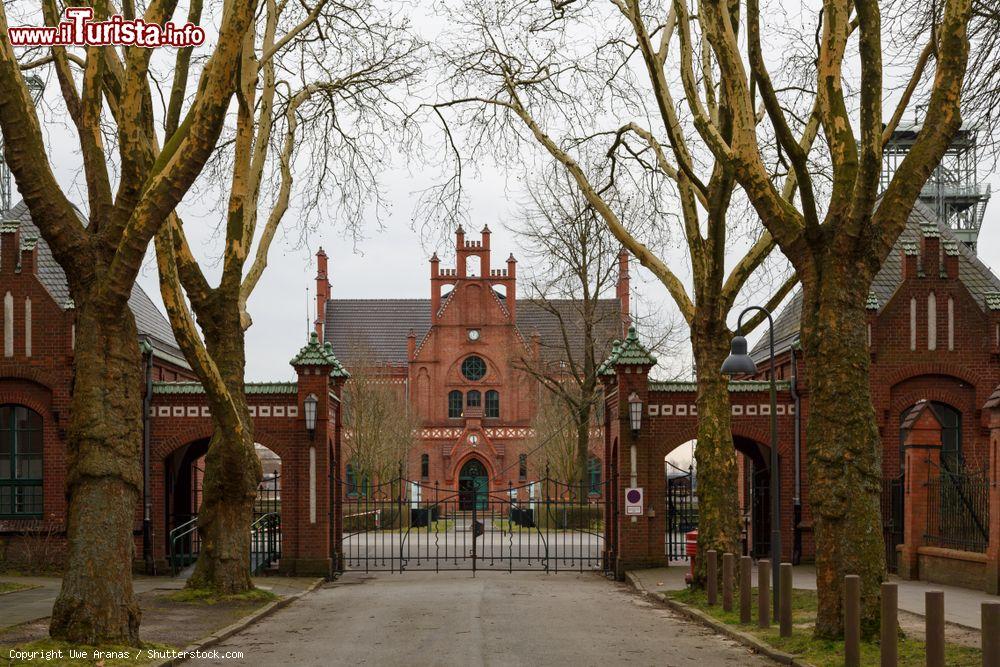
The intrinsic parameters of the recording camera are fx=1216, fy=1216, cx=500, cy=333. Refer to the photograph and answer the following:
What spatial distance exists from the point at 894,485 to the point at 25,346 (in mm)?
18675

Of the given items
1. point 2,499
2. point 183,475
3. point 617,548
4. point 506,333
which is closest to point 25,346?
point 2,499

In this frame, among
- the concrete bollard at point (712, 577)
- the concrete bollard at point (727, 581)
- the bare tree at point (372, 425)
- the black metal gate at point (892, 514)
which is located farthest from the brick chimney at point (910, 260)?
the bare tree at point (372, 425)

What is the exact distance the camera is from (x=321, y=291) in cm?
7650

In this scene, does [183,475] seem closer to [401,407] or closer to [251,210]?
[251,210]

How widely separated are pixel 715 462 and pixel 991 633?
10.8 metres

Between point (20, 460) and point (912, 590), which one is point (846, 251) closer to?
point (912, 590)

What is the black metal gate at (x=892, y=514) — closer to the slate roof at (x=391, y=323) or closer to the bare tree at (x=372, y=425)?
the bare tree at (x=372, y=425)

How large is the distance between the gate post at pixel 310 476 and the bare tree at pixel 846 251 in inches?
566

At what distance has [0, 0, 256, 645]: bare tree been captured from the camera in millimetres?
12312

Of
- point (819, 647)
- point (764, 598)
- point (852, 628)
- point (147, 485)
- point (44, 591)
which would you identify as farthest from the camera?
point (147, 485)

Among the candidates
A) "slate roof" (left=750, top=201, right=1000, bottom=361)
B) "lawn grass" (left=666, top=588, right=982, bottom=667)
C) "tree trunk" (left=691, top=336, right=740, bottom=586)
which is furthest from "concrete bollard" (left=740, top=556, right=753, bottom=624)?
"slate roof" (left=750, top=201, right=1000, bottom=361)

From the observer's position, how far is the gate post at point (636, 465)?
25828mm

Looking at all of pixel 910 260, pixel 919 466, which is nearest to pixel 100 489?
pixel 919 466

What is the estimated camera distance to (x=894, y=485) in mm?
25375
